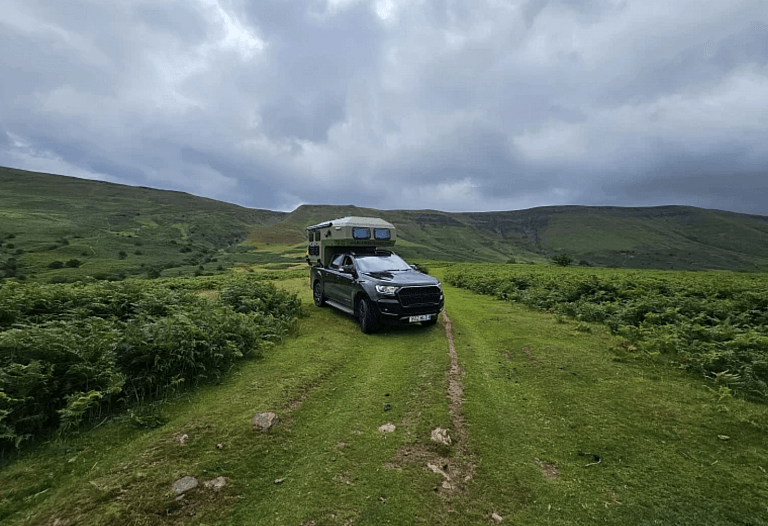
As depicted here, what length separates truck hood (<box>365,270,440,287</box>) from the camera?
29.4 feet

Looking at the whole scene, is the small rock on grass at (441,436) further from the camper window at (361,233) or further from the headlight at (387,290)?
the camper window at (361,233)

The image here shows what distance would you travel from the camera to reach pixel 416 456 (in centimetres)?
376

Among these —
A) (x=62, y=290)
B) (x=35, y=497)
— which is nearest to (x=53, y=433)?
(x=35, y=497)

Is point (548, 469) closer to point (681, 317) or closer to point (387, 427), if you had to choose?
point (387, 427)

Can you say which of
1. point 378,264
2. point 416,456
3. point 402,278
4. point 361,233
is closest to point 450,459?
point 416,456

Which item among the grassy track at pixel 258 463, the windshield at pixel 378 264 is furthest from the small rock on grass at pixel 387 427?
the windshield at pixel 378 264

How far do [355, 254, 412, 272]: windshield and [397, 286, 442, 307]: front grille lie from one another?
154 cm

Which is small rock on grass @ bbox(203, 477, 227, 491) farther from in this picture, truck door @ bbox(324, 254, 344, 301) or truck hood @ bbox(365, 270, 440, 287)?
truck door @ bbox(324, 254, 344, 301)

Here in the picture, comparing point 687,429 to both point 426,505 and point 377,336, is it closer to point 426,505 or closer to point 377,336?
point 426,505

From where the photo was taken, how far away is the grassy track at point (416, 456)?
2.94m

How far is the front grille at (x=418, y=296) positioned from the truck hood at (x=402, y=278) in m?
0.16

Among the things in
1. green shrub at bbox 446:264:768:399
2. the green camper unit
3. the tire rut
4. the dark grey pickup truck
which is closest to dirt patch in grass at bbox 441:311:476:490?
the tire rut

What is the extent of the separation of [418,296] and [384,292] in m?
0.93

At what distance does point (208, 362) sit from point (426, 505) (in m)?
4.57
